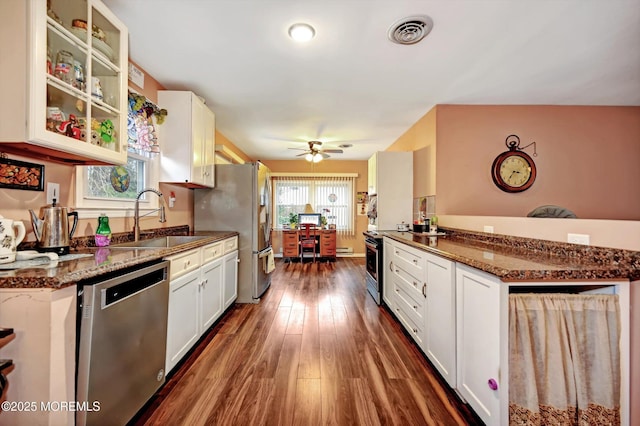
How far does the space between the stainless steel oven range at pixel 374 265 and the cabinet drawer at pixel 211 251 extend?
184 cm

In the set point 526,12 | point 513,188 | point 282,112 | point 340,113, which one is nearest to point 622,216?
point 513,188

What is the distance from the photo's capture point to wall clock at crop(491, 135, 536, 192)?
313 cm

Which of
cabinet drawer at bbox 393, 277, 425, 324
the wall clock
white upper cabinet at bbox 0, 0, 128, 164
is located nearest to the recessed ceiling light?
white upper cabinet at bbox 0, 0, 128, 164

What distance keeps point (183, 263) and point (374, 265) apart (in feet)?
7.42

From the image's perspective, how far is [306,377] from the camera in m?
1.75

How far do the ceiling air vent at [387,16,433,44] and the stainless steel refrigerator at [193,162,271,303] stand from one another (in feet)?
6.65

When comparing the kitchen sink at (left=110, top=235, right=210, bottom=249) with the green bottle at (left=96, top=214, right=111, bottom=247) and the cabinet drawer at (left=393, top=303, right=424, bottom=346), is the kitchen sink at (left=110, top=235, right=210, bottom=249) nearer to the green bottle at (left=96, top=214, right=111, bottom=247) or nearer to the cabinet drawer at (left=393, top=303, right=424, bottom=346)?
the green bottle at (left=96, top=214, right=111, bottom=247)

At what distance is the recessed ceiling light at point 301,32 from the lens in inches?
71.0

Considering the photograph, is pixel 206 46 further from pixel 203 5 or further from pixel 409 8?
pixel 409 8

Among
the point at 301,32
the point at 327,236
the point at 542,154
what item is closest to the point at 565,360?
the point at 301,32

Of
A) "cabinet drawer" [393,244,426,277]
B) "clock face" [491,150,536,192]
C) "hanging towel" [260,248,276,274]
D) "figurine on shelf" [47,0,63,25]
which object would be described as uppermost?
"figurine on shelf" [47,0,63,25]

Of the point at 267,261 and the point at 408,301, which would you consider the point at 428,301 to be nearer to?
the point at 408,301

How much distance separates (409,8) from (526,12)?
806 mm

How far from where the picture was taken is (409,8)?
1.64m
